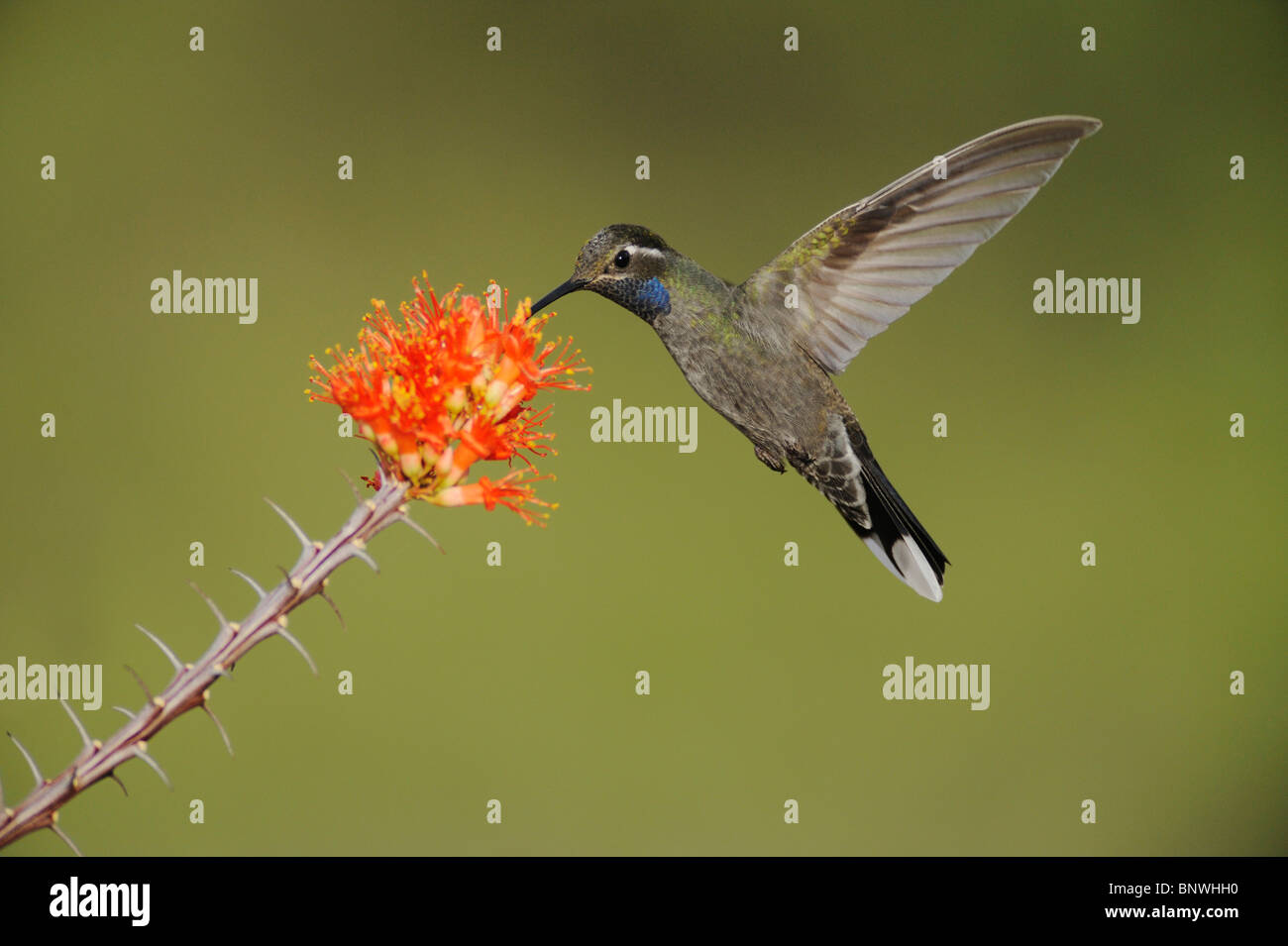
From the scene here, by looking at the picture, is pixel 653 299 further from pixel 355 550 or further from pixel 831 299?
pixel 355 550

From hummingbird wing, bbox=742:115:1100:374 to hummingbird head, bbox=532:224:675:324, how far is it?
0.73ft

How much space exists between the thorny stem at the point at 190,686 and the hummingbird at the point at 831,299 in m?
0.43

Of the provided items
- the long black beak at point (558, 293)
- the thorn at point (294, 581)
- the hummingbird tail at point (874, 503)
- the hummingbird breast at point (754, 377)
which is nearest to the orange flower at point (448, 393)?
the long black beak at point (558, 293)

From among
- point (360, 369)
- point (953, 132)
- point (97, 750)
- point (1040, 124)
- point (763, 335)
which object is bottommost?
point (97, 750)

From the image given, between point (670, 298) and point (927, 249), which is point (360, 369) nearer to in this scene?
point (670, 298)

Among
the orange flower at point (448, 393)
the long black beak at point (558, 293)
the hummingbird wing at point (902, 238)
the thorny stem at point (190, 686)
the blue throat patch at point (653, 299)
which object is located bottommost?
the thorny stem at point (190, 686)

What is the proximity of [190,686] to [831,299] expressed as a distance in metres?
1.03

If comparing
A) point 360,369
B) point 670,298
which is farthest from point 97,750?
point 670,298

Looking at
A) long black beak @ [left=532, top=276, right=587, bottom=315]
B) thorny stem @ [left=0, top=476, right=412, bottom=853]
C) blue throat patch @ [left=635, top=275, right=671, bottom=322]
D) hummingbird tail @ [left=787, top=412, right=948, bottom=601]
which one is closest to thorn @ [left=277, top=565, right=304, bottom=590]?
thorny stem @ [left=0, top=476, right=412, bottom=853]

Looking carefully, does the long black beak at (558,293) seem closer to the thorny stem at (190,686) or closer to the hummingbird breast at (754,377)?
the hummingbird breast at (754,377)

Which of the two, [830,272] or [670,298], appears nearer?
[670,298]

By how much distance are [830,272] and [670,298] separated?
27 centimetres

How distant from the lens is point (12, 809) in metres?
0.92

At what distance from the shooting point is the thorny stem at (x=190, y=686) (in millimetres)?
913
